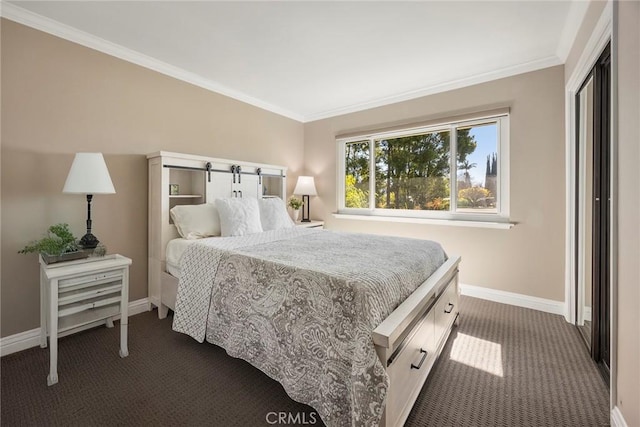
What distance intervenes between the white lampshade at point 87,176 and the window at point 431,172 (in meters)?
3.09

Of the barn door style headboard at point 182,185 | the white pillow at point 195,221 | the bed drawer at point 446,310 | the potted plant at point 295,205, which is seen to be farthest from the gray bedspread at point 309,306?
the potted plant at point 295,205

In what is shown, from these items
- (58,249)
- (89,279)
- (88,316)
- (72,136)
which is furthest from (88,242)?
(72,136)

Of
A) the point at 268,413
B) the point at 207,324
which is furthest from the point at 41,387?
the point at 268,413

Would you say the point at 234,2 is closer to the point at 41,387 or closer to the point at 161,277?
the point at 161,277

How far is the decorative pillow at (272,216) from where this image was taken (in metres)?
3.20

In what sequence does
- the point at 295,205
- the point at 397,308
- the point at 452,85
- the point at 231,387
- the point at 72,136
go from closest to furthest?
the point at 397,308
the point at 231,387
the point at 72,136
the point at 452,85
the point at 295,205

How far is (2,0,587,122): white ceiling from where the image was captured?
83.0 inches

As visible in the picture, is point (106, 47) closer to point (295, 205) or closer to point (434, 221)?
point (295, 205)

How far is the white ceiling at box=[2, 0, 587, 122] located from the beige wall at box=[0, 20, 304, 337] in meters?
0.19

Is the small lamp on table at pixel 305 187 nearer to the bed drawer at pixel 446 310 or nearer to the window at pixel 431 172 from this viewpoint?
the window at pixel 431 172

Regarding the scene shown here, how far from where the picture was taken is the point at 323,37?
247cm

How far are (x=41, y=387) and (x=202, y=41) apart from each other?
278cm

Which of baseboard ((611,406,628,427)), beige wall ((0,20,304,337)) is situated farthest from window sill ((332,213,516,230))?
beige wall ((0,20,304,337))

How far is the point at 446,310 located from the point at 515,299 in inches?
57.7
